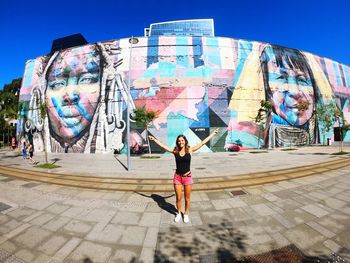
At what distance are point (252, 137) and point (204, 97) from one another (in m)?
8.46

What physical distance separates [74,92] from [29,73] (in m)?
11.2

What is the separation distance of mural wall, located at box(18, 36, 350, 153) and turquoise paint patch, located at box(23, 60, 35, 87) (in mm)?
2825

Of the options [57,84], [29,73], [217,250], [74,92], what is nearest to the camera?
[217,250]

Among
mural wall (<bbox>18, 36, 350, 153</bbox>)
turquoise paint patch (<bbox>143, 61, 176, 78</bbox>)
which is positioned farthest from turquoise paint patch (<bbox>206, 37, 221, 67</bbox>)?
turquoise paint patch (<bbox>143, 61, 176, 78</bbox>)

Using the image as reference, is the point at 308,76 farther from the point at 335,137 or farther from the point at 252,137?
the point at 252,137

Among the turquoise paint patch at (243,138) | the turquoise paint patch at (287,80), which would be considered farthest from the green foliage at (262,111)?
the turquoise paint patch at (287,80)

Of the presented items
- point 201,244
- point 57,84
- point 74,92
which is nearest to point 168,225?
point 201,244

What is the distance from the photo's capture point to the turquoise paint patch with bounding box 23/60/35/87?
30362 millimetres

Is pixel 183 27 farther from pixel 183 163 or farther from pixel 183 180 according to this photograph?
pixel 183 180

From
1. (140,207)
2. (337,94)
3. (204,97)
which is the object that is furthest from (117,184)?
(337,94)

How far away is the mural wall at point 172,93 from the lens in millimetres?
24422

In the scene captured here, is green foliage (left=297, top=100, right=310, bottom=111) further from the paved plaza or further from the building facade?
the paved plaza

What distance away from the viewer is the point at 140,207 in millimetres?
5336

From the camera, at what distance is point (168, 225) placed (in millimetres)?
4227
